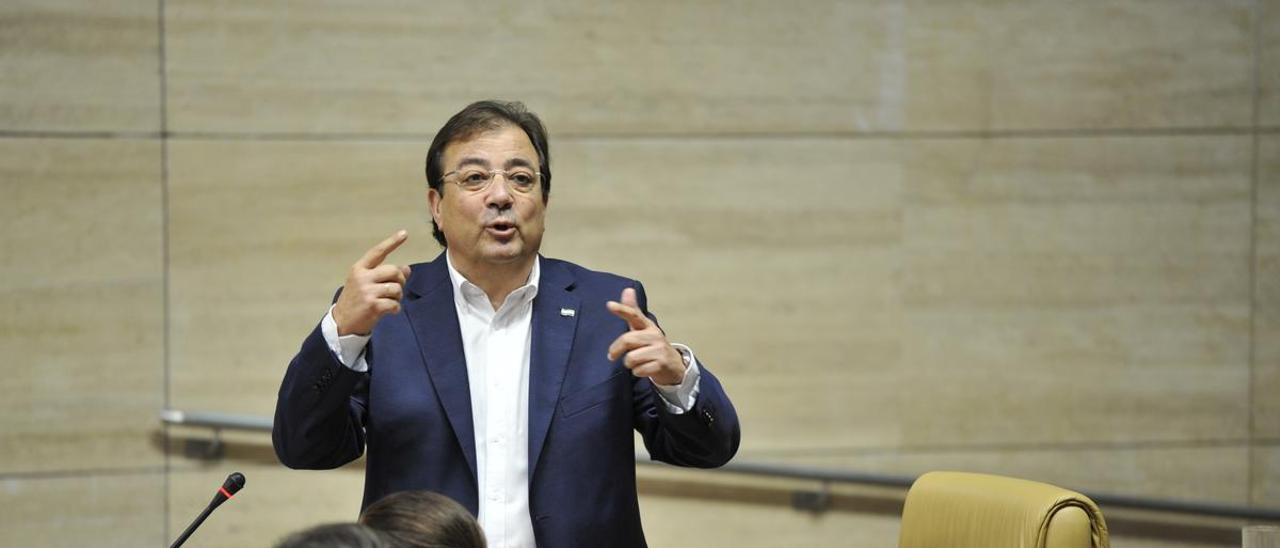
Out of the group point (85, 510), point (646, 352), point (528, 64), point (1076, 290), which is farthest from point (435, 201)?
point (1076, 290)

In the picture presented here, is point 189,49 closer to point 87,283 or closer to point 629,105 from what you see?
point 87,283

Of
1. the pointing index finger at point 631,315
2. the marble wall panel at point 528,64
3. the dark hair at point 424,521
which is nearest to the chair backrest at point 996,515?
the pointing index finger at point 631,315

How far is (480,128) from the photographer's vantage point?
2.21 meters

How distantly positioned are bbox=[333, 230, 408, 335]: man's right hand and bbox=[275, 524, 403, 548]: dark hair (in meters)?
0.63

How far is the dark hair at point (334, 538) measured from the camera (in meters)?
1.21

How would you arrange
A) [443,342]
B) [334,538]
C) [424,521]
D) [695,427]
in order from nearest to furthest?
[334,538] → [424,521] → [695,427] → [443,342]

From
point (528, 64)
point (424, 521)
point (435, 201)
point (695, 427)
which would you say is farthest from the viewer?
point (528, 64)

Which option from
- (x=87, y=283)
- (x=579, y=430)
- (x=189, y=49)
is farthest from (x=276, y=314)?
(x=579, y=430)

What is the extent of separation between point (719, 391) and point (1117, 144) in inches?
83.6

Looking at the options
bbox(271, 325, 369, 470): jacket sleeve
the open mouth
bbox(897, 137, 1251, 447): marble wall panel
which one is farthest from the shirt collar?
bbox(897, 137, 1251, 447): marble wall panel

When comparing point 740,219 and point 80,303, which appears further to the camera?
point 740,219

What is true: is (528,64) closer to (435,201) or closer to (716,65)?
(716,65)

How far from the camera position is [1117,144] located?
12.3 feet

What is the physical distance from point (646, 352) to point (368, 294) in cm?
39
